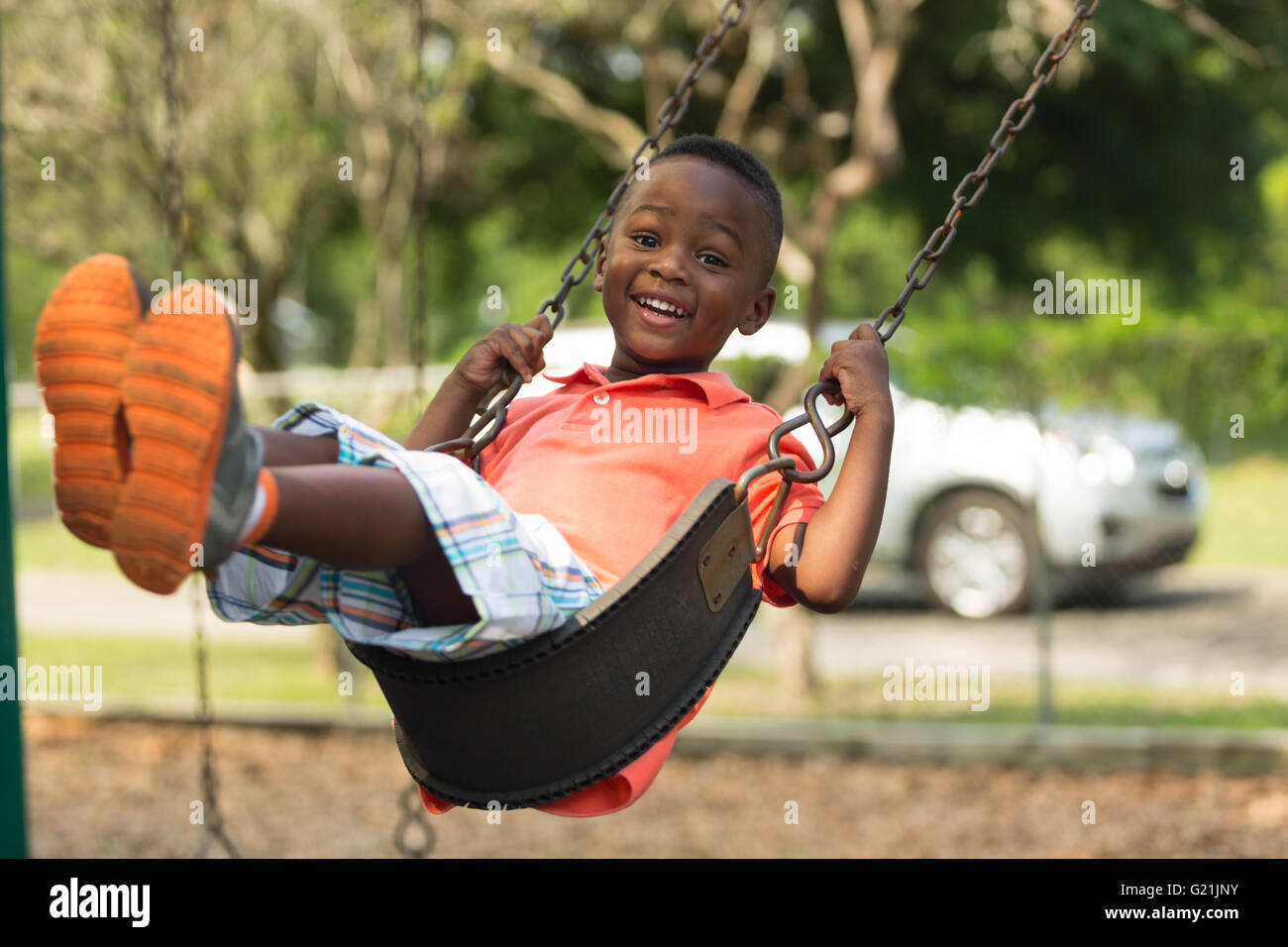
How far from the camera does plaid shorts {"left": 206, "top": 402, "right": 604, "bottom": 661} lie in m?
1.67

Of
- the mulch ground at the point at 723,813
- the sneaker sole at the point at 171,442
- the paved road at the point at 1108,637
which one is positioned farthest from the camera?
the paved road at the point at 1108,637

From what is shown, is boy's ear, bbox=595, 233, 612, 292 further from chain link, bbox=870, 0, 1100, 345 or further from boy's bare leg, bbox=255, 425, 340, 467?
boy's bare leg, bbox=255, 425, 340, 467

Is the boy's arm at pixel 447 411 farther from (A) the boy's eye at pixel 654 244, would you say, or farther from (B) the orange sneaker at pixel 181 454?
(B) the orange sneaker at pixel 181 454

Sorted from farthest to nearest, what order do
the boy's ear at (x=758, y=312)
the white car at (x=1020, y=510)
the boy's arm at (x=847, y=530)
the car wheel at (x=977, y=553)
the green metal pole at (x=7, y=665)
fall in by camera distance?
the car wheel at (x=977, y=553) < the white car at (x=1020, y=510) < the green metal pole at (x=7, y=665) < the boy's ear at (x=758, y=312) < the boy's arm at (x=847, y=530)

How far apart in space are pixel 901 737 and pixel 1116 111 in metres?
6.50

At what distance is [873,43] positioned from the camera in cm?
679

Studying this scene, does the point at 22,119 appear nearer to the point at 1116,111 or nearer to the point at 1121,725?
the point at 1121,725

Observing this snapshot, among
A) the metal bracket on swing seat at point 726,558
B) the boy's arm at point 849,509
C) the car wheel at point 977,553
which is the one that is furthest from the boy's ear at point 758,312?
the car wheel at point 977,553

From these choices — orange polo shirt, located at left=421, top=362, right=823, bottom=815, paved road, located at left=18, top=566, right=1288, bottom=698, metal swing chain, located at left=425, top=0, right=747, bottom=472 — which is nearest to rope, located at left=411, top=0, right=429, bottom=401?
metal swing chain, located at left=425, top=0, right=747, bottom=472

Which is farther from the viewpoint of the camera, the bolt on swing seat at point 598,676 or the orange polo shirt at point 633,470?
the orange polo shirt at point 633,470

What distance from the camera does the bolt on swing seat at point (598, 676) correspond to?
5.94ft

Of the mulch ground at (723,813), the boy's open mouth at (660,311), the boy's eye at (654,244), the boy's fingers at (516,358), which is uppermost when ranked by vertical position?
the boy's eye at (654,244)

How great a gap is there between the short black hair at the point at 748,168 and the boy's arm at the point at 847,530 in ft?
1.29

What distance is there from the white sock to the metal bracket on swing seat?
63 cm
